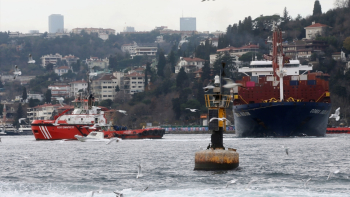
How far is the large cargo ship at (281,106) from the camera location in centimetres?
7269

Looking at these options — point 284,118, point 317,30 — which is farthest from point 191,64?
point 284,118

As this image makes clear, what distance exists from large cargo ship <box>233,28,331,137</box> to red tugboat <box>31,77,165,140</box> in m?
13.3

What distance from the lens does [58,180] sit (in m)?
30.2

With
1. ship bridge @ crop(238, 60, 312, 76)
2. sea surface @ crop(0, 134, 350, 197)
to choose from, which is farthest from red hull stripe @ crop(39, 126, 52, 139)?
sea surface @ crop(0, 134, 350, 197)

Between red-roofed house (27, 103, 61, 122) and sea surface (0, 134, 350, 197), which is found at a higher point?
sea surface (0, 134, 350, 197)

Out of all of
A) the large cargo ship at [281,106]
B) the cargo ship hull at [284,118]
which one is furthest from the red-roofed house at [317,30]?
the cargo ship hull at [284,118]

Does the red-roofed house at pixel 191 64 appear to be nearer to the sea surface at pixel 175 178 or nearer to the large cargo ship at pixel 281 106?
the large cargo ship at pixel 281 106

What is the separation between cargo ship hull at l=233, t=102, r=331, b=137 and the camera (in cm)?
7231

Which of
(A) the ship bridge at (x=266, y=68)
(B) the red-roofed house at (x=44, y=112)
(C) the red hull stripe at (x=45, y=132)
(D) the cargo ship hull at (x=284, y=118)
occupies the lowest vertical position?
(B) the red-roofed house at (x=44, y=112)

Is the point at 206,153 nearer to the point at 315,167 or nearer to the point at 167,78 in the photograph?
the point at 315,167

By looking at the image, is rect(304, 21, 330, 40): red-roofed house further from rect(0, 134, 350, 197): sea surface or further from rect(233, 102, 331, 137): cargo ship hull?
rect(0, 134, 350, 197): sea surface

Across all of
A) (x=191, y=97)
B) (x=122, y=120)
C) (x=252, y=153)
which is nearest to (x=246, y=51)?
(x=191, y=97)

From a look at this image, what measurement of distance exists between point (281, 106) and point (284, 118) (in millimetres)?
1487

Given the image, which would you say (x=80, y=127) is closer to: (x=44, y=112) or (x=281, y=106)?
(x=281, y=106)
